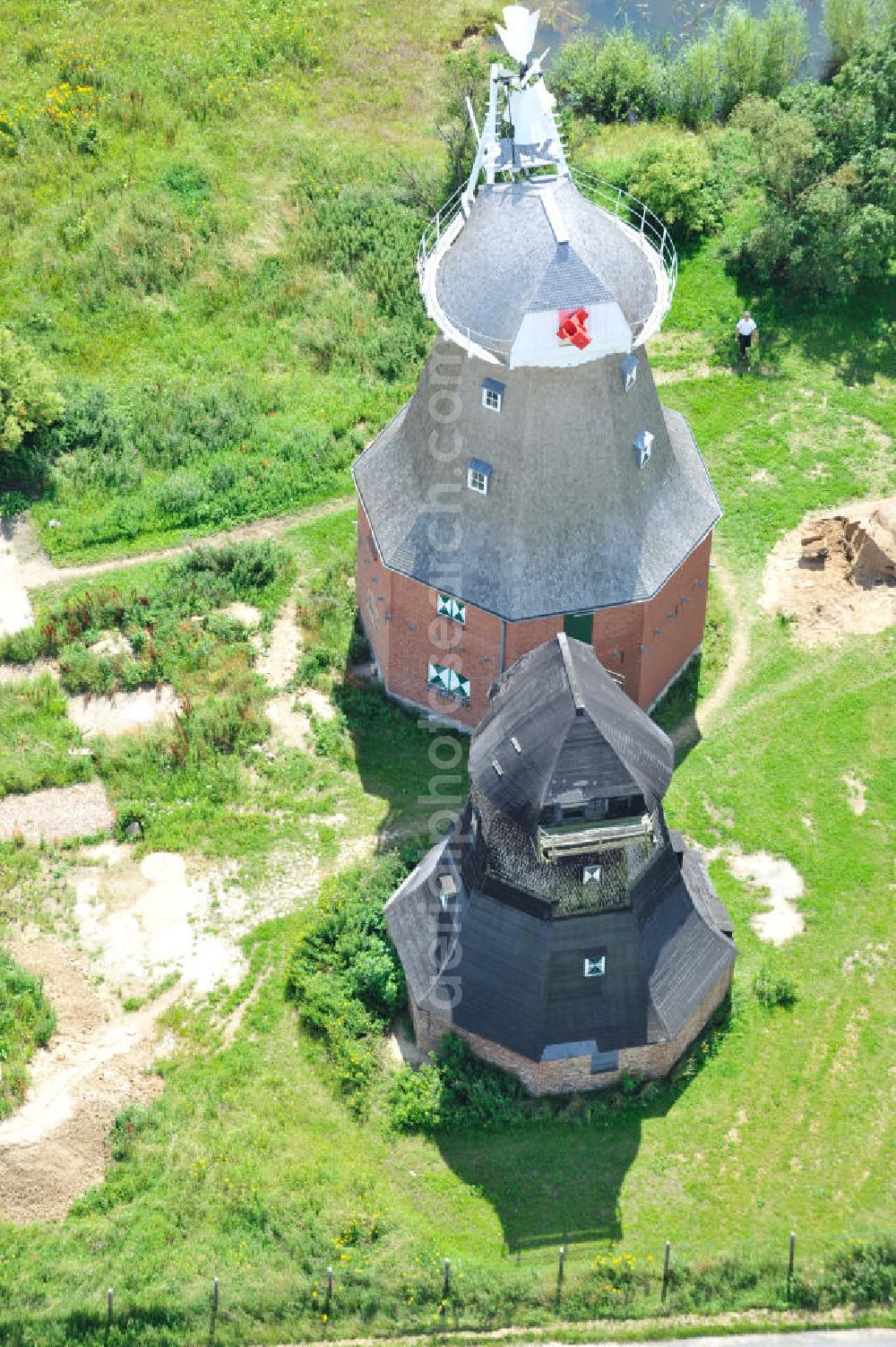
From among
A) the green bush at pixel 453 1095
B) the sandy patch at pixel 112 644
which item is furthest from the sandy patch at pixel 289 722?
the green bush at pixel 453 1095

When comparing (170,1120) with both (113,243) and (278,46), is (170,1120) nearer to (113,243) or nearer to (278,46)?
(113,243)

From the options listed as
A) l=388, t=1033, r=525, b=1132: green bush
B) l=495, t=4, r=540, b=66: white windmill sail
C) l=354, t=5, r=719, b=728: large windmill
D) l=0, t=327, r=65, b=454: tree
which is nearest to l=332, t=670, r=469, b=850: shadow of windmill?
l=354, t=5, r=719, b=728: large windmill

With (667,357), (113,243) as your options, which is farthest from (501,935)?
(113,243)

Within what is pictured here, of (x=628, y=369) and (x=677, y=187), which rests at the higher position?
(x=628, y=369)

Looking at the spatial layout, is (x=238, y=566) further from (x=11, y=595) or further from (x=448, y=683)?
(x=448, y=683)

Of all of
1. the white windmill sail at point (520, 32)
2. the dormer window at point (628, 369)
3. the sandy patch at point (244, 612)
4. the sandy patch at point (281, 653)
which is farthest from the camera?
the sandy patch at point (244, 612)

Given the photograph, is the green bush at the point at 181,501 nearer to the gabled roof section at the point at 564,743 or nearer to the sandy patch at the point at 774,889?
the gabled roof section at the point at 564,743

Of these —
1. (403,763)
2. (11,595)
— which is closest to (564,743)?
(403,763)
